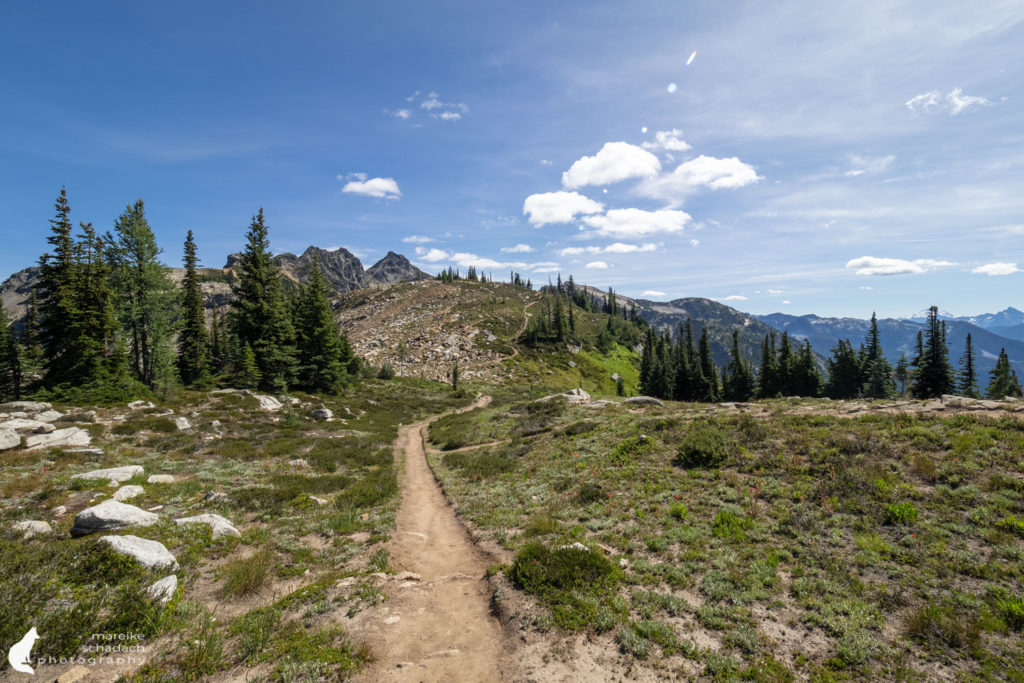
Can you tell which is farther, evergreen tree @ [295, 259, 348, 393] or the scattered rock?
evergreen tree @ [295, 259, 348, 393]

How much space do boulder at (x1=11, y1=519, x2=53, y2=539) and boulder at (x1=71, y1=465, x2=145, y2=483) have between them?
6.03 metres

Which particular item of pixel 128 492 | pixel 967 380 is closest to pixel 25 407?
pixel 128 492

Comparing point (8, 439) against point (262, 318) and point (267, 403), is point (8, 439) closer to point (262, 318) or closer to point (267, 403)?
point (267, 403)

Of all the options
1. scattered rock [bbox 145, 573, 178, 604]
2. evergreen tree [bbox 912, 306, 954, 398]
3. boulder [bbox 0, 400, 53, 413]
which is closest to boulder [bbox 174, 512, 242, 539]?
scattered rock [bbox 145, 573, 178, 604]

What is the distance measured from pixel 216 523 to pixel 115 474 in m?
8.62

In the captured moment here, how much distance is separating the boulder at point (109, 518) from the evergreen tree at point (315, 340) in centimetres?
4018

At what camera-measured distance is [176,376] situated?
4178cm

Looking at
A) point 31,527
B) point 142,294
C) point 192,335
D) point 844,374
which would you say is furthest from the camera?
point 844,374

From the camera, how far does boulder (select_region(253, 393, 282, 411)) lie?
37.2m

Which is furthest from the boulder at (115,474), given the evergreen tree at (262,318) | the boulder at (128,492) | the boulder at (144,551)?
the evergreen tree at (262,318)

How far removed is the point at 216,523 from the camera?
1309 cm

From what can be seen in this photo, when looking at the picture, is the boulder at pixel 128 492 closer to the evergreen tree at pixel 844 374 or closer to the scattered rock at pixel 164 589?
the scattered rock at pixel 164 589

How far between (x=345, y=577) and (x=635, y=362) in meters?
162

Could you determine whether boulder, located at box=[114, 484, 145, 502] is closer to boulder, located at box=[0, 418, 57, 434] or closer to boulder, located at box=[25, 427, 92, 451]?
boulder, located at box=[25, 427, 92, 451]
